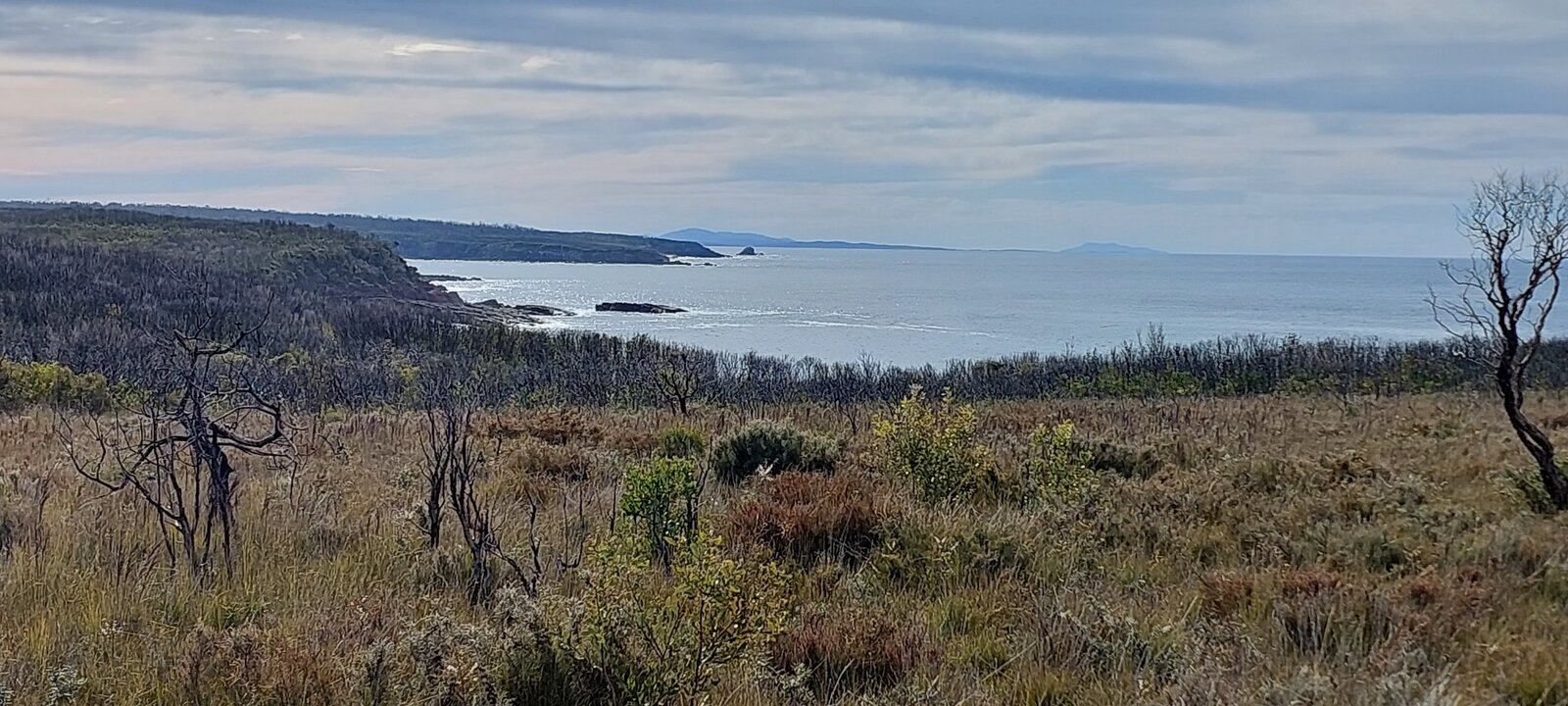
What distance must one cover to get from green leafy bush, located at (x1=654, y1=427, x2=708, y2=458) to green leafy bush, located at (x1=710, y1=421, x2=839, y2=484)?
0.47 metres

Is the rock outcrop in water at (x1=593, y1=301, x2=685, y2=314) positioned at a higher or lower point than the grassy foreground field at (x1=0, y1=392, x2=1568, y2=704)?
lower

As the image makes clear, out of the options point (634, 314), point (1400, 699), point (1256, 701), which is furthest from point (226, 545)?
point (634, 314)

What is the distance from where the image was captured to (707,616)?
327 centimetres

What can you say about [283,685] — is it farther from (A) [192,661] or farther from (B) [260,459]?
(B) [260,459]

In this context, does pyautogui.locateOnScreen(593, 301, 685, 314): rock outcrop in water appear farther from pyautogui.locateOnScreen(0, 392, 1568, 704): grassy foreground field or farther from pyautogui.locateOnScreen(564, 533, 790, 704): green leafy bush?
pyautogui.locateOnScreen(564, 533, 790, 704): green leafy bush

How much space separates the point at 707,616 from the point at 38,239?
9983 cm

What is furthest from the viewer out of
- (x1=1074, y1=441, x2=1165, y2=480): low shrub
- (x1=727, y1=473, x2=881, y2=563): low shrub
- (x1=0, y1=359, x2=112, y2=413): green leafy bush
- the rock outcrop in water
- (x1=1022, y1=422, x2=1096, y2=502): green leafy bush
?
the rock outcrop in water

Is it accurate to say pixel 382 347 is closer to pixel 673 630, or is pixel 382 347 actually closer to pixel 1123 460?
pixel 1123 460

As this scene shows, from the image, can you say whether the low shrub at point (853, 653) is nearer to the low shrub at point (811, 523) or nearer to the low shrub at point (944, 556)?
the low shrub at point (944, 556)

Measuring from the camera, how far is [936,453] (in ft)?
23.3

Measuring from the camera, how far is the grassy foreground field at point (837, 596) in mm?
3184

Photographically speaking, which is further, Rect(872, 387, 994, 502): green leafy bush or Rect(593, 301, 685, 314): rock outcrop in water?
A: Rect(593, 301, 685, 314): rock outcrop in water

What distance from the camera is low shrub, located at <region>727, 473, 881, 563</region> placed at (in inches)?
212

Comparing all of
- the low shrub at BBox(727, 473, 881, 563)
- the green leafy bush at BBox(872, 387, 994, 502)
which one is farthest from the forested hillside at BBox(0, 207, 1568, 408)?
the green leafy bush at BBox(872, 387, 994, 502)
